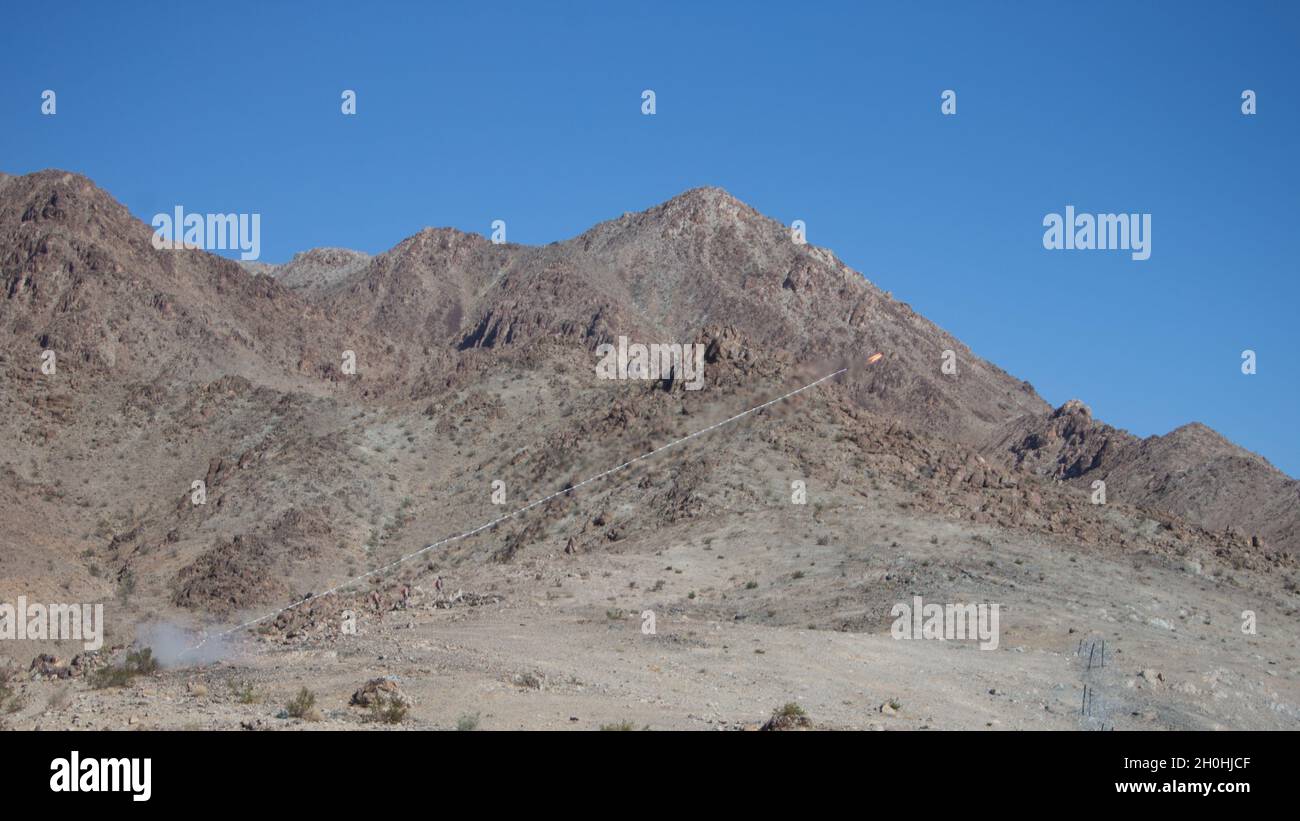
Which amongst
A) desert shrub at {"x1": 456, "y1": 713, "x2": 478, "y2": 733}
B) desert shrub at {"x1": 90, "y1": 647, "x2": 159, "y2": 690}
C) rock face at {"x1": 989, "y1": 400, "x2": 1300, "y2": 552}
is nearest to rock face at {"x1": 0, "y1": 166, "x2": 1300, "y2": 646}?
rock face at {"x1": 989, "y1": 400, "x2": 1300, "y2": 552}

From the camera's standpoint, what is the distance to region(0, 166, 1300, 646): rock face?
43.2m

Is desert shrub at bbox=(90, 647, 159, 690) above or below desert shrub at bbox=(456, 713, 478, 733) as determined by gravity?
above

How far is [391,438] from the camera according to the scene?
58.2 metres

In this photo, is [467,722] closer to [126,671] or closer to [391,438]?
[126,671]

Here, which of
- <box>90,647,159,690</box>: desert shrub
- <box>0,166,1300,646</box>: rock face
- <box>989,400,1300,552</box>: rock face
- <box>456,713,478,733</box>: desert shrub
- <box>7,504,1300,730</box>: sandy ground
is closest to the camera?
<box>456,713,478,733</box>: desert shrub

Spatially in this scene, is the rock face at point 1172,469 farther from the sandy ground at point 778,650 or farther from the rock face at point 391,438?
the sandy ground at point 778,650

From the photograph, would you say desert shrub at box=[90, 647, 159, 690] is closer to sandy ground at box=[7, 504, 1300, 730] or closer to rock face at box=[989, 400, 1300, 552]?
sandy ground at box=[7, 504, 1300, 730]

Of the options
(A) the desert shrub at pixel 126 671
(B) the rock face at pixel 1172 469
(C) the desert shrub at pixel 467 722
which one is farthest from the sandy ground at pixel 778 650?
(B) the rock face at pixel 1172 469

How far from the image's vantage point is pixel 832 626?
29.5m

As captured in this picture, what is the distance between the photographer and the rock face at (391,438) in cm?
4322

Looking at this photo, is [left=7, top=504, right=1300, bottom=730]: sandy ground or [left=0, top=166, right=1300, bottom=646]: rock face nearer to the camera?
[left=7, top=504, right=1300, bottom=730]: sandy ground
